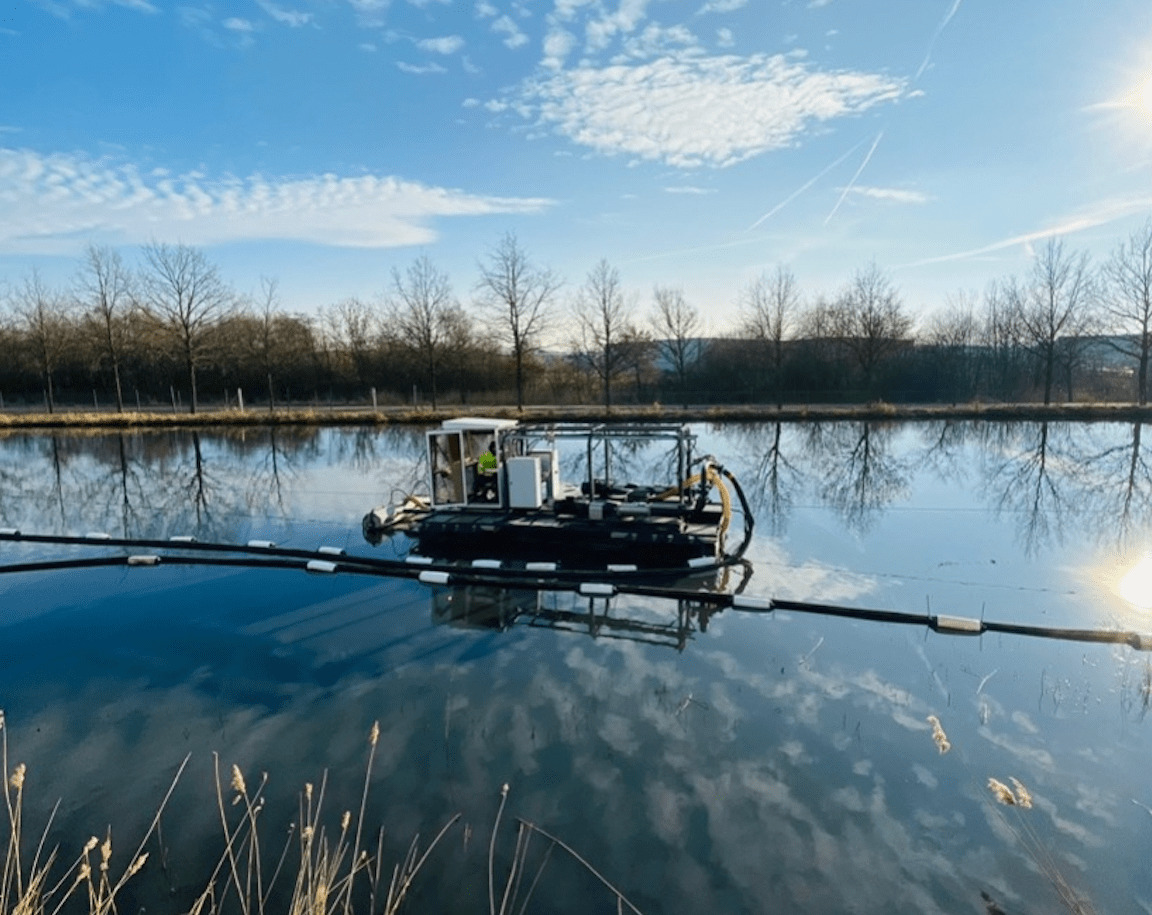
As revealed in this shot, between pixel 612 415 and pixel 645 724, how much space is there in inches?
975

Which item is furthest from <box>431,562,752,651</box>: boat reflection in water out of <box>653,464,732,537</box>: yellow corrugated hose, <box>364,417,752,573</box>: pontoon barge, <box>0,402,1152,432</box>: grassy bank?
<box>0,402,1152,432</box>: grassy bank

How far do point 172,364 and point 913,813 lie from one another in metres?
50.4

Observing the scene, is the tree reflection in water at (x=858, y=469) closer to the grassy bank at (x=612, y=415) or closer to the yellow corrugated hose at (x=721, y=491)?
the yellow corrugated hose at (x=721, y=491)

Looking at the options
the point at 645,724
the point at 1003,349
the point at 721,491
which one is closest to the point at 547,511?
the point at 721,491

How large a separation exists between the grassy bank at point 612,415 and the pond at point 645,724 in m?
18.5

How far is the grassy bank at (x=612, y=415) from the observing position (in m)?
29.1

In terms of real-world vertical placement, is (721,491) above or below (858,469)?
above

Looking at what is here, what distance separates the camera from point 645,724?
19.9 ft

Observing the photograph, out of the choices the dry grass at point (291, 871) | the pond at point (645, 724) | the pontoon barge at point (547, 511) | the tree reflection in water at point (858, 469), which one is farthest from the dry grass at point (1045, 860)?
the tree reflection in water at point (858, 469)

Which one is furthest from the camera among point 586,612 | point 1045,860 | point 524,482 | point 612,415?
point 612,415

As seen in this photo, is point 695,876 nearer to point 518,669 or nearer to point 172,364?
point 518,669

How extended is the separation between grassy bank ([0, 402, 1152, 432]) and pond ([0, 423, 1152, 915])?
60.7ft

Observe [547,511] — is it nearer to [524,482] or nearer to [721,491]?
[524,482]

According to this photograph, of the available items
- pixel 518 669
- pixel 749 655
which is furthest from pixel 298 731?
pixel 749 655
